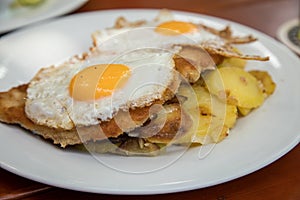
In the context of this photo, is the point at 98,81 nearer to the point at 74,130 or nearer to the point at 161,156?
the point at 74,130

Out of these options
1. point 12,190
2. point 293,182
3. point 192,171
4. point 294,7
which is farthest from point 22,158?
point 294,7

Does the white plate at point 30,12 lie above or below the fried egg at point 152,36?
below

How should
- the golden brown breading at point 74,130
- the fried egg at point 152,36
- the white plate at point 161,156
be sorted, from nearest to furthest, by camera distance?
the white plate at point 161,156
the golden brown breading at point 74,130
the fried egg at point 152,36

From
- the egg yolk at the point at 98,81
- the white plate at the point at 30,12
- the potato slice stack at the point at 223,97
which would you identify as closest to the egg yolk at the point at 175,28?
the potato slice stack at the point at 223,97

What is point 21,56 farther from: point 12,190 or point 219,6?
point 219,6

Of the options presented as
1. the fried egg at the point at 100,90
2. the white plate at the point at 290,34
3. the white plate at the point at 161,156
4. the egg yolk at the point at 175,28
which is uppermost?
the egg yolk at the point at 175,28

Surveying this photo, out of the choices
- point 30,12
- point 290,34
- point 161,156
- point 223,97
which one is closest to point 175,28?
point 223,97

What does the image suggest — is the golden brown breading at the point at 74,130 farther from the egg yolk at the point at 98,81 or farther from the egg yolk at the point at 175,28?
the egg yolk at the point at 175,28

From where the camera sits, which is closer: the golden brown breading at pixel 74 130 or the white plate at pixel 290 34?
the golden brown breading at pixel 74 130
